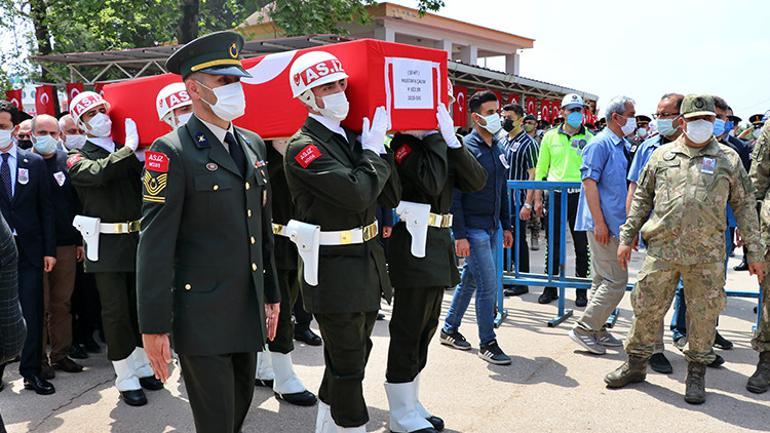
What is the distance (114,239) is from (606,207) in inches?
148

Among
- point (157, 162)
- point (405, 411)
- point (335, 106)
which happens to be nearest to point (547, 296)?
point (405, 411)

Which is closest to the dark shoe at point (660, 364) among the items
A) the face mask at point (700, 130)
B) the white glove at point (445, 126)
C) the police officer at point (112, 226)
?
the face mask at point (700, 130)

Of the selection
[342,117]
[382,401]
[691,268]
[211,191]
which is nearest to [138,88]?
[342,117]

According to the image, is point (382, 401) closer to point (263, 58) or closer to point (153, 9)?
point (263, 58)

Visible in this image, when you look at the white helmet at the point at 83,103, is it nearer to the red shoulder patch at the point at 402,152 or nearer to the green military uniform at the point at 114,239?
the green military uniform at the point at 114,239

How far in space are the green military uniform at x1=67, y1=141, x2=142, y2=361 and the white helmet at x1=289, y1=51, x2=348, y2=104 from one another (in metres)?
1.77

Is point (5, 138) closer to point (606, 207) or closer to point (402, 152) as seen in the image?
point (402, 152)

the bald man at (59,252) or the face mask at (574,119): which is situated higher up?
the face mask at (574,119)

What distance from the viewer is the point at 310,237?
10.4 ft

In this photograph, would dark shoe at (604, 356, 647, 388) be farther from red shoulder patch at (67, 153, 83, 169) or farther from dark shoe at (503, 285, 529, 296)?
red shoulder patch at (67, 153, 83, 169)

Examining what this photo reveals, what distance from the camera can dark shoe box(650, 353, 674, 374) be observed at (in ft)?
15.9

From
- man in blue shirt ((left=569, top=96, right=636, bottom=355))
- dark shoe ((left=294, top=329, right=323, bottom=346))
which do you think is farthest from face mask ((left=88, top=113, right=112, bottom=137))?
man in blue shirt ((left=569, top=96, right=636, bottom=355))

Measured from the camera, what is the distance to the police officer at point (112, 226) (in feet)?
14.8

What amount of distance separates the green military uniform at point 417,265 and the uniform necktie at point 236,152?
3.97 ft
